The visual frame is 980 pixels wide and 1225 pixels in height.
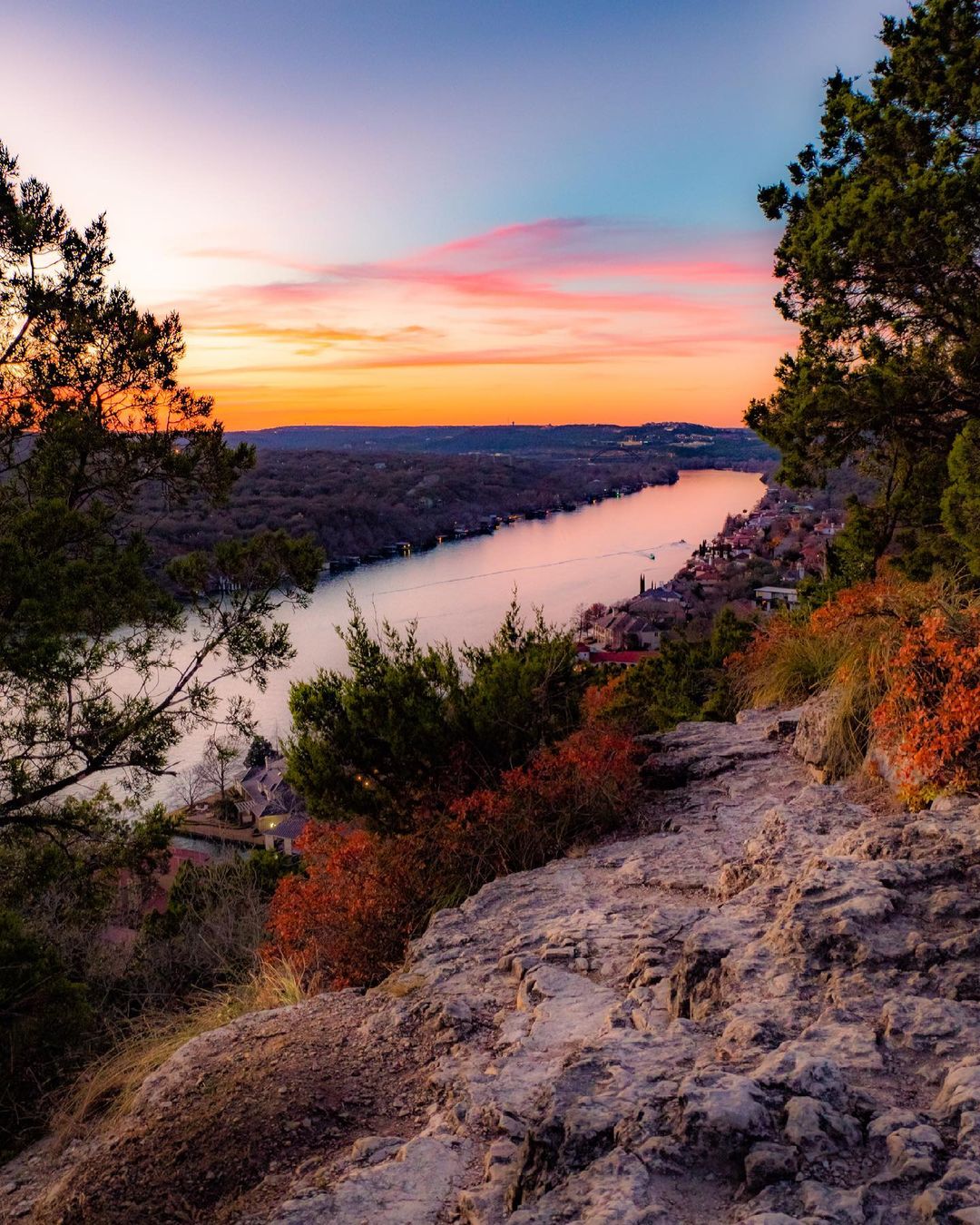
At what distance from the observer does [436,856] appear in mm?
6789

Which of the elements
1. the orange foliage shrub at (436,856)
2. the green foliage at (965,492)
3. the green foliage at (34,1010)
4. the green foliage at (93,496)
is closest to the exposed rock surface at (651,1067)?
the orange foliage shrub at (436,856)

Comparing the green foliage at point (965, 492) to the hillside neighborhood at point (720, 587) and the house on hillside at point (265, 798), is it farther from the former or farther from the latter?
the house on hillside at point (265, 798)

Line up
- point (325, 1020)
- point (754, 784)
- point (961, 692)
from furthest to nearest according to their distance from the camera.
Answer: point (754, 784)
point (961, 692)
point (325, 1020)

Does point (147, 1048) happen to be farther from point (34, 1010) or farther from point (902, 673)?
point (902, 673)

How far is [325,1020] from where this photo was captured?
4293 millimetres

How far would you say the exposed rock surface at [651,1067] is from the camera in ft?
7.77

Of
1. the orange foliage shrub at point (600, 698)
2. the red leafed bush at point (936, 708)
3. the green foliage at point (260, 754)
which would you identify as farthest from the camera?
the green foliage at point (260, 754)

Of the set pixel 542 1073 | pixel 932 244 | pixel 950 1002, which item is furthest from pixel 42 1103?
pixel 932 244

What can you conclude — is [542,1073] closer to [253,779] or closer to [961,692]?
[961,692]

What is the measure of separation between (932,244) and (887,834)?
328 inches

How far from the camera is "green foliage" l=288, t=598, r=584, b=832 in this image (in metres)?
7.80

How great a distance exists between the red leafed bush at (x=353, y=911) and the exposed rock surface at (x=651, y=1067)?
2.03 feet

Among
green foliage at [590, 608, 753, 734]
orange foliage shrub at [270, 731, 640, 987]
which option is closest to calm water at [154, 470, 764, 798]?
green foliage at [590, 608, 753, 734]

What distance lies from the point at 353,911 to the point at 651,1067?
10.6ft
